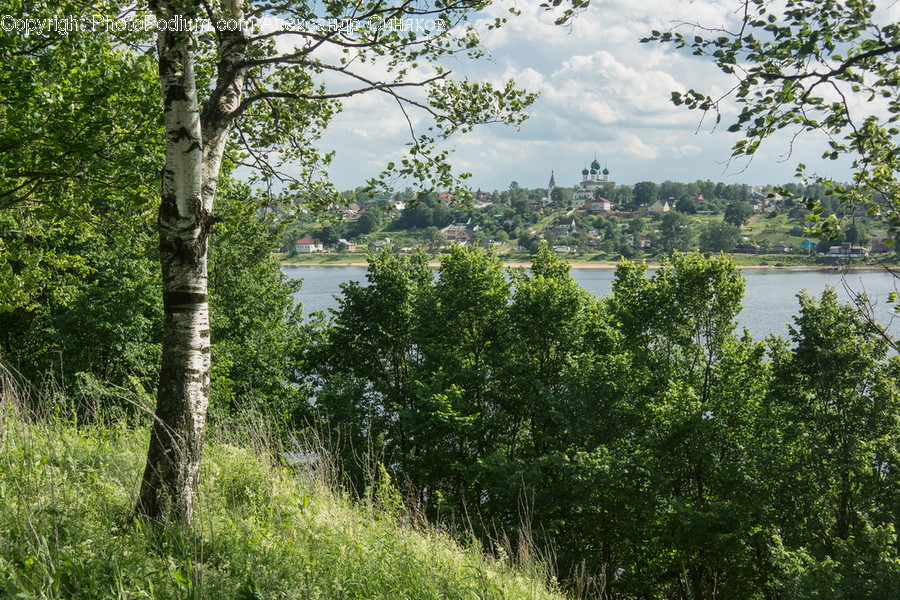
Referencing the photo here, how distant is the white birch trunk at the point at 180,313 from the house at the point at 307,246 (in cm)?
12963

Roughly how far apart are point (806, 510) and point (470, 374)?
34.8 feet

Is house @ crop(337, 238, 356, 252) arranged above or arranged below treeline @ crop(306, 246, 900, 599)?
above

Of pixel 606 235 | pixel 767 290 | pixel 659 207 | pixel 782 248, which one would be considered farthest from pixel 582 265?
pixel 659 207

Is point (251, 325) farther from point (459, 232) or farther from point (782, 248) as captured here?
point (459, 232)

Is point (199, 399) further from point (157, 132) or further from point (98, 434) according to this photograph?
point (157, 132)

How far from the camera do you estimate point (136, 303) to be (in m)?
18.8

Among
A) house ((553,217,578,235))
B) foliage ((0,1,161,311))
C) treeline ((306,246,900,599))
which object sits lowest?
treeline ((306,246,900,599))

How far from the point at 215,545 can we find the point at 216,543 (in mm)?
148

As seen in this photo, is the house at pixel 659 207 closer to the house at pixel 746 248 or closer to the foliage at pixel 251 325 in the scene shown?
the house at pixel 746 248

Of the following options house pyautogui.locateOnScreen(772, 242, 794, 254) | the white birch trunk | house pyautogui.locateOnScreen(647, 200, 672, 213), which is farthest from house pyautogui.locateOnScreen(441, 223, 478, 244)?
the white birch trunk

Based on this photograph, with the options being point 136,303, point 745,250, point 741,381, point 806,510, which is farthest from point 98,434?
point 745,250

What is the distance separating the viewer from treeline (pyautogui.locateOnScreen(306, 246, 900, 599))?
59.9 feet

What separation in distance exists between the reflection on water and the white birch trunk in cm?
2405

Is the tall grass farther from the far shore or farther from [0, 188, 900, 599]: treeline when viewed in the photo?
the far shore
